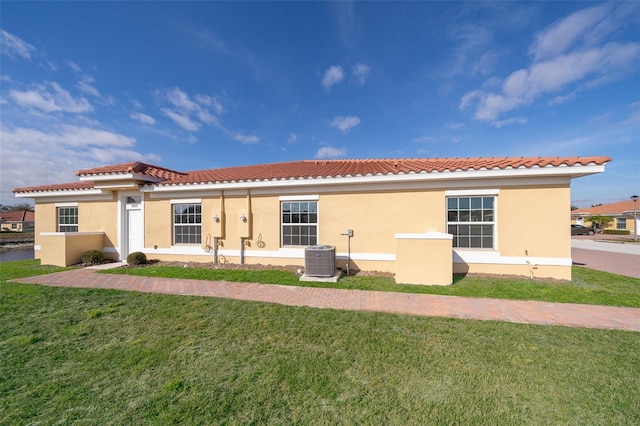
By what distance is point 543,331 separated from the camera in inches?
180

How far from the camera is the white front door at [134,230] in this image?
11718mm

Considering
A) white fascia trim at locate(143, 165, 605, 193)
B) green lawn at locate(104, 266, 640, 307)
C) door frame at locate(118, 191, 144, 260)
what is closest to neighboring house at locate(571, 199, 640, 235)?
green lawn at locate(104, 266, 640, 307)

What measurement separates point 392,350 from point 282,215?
23.6ft

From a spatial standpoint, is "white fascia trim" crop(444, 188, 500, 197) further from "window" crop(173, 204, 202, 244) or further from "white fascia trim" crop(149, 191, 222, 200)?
"window" crop(173, 204, 202, 244)

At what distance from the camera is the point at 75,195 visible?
40.5ft

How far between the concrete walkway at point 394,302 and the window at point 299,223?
2830 mm

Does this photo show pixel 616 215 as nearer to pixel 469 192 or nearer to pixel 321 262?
pixel 469 192

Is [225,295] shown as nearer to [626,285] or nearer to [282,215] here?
[282,215]

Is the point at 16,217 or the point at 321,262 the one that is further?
the point at 16,217

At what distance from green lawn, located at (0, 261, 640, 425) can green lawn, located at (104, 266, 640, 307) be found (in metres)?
2.12

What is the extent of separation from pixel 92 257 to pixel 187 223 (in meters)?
4.26

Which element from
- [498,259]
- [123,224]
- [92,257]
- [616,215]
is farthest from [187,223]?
[616,215]

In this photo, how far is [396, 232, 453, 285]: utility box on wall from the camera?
25.0 ft

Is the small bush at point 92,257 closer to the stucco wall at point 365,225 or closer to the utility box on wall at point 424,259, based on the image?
the stucco wall at point 365,225
